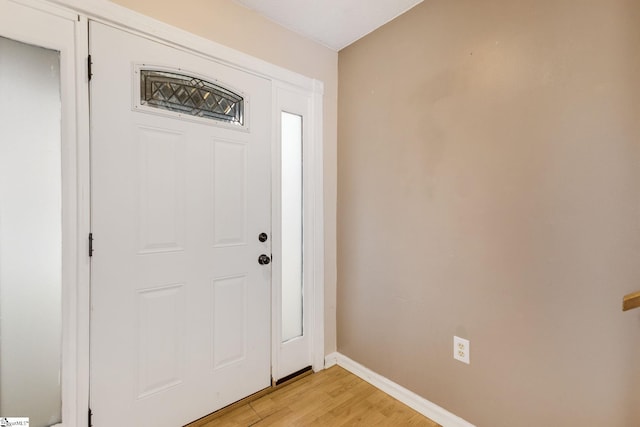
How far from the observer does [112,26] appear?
1380 millimetres

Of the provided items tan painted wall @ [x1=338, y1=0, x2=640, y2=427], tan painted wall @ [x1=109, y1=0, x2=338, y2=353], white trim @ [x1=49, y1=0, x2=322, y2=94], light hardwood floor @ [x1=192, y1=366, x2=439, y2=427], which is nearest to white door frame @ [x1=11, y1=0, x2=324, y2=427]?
white trim @ [x1=49, y1=0, x2=322, y2=94]

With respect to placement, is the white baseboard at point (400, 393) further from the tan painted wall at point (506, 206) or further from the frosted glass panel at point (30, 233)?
the frosted glass panel at point (30, 233)

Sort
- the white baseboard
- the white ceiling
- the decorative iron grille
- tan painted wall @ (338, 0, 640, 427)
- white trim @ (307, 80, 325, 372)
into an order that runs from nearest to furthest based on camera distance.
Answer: tan painted wall @ (338, 0, 640, 427) < the decorative iron grille < the white baseboard < the white ceiling < white trim @ (307, 80, 325, 372)

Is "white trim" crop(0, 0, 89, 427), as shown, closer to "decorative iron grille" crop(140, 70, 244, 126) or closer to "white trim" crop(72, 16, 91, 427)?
"white trim" crop(72, 16, 91, 427)

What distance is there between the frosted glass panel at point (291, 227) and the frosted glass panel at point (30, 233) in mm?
1192

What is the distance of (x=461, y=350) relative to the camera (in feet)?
5.24

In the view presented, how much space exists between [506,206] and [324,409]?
1577mm

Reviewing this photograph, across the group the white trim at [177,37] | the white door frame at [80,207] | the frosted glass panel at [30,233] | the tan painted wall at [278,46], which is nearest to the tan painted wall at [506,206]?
the tan painted wall at [278,46]

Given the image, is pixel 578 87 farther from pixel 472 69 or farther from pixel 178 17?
pixel 178 17

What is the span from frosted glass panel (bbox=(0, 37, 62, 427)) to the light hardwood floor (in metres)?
0.87

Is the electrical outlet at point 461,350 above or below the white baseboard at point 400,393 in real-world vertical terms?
above

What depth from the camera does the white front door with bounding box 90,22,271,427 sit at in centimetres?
138

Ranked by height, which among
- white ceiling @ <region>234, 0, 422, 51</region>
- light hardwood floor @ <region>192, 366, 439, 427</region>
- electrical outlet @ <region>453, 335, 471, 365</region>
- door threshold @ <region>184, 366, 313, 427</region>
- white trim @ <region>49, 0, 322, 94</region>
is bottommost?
light hardwood floor @ <region>192, 366, 439, 427</region>

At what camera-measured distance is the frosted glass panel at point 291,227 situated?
2049 mm
